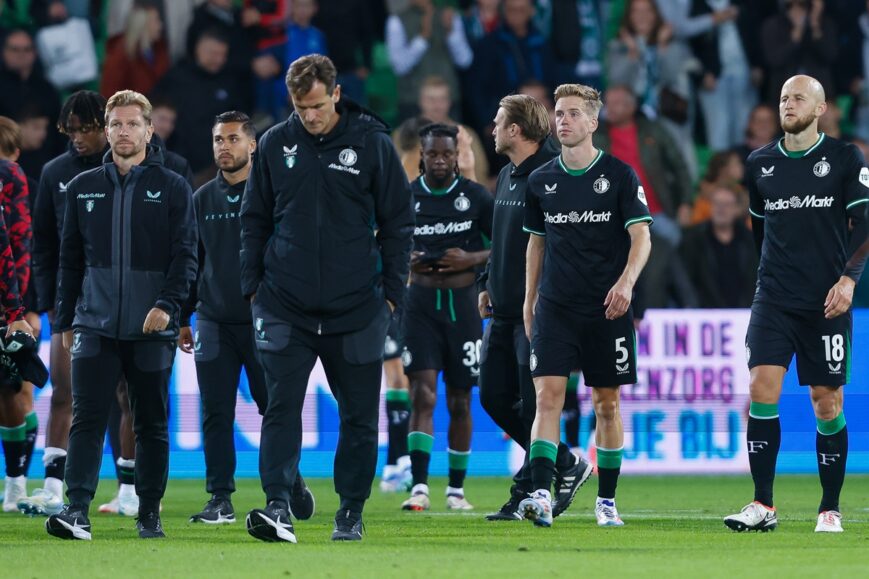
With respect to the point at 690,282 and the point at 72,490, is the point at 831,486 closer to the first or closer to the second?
the point at 72,490

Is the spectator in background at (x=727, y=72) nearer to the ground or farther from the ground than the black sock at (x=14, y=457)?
farther from the ground

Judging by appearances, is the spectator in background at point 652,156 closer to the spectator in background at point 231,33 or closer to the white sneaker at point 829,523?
the spectator in background at point 231,33

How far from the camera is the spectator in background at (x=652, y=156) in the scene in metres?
17.8

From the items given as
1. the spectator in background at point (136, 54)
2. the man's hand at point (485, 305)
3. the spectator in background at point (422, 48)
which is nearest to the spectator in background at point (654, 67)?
the spectator in background at point (422, 48)

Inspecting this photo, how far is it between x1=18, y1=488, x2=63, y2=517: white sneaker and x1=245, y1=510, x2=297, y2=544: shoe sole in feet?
9.41

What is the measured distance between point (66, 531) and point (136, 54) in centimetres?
948

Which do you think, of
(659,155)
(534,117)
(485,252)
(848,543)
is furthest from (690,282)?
(848,543)

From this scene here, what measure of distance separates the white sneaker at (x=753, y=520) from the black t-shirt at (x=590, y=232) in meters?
1.37

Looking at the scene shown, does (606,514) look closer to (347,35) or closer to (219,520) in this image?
(219,520)

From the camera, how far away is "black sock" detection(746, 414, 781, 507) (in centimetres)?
994

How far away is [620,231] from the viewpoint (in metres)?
10.2

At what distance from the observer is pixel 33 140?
1669cm

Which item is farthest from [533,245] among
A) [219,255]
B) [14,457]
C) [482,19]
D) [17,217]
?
[482,19]

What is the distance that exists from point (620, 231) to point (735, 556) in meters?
2.44
